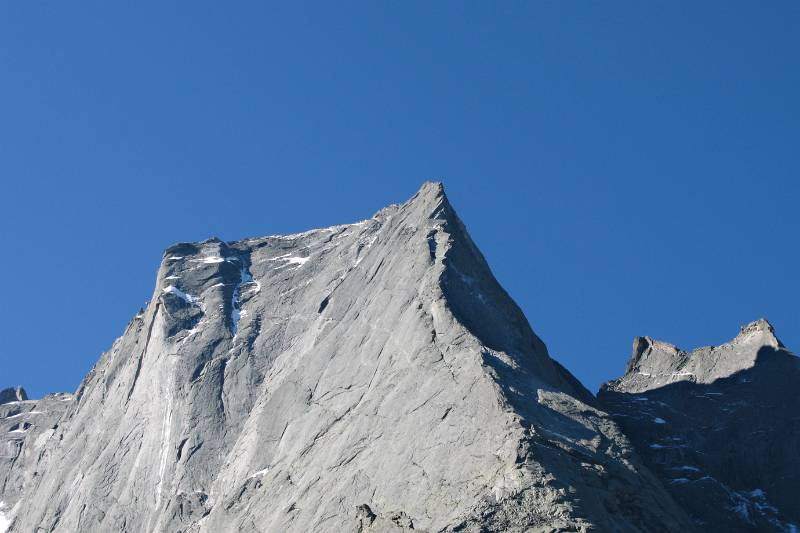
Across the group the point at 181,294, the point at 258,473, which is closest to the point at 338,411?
the point at 258,473

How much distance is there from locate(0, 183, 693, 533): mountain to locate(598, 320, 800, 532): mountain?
356 inches

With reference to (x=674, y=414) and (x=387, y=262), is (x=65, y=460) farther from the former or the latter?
(x=674, y=414)

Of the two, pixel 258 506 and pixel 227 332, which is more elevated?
pixel 227 332

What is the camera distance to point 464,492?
9838 cm

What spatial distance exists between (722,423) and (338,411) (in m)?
39.3

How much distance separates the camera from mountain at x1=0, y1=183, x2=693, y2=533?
332ft

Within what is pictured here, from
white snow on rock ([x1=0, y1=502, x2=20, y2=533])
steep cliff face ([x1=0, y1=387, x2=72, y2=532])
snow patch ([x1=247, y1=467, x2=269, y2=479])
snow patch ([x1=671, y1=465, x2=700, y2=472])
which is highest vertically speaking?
steep cliff face ([x1=0, y1=387, x2=72, y2=532])

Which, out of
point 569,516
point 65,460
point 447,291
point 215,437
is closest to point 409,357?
point 447,291

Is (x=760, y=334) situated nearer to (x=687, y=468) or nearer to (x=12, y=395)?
(x=687, y=468)

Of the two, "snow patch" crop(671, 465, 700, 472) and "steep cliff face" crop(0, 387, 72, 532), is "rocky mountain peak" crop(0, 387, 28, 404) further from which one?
"snow patch" crop(671, 465, 700, 472)

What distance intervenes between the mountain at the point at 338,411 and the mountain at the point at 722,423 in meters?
9.05

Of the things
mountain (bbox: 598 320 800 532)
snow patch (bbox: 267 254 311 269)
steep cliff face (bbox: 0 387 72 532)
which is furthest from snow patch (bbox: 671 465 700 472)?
steep cliff face (bbox: 0 387 72 532)

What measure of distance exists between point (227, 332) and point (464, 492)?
4779 centimetres

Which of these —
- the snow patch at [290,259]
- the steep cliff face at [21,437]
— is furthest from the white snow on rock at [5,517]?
the snow patch at [290,259]
